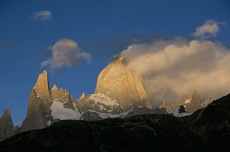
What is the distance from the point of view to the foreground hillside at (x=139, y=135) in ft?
470

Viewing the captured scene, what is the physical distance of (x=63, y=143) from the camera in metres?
144

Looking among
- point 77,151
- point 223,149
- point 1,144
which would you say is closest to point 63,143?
A: point 77,151

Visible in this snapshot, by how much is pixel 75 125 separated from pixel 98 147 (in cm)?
1888

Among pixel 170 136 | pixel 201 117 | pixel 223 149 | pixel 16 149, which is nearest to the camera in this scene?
pixel 223 149

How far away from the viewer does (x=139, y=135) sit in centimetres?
15312

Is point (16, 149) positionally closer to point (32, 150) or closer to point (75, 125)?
point (32, 150)

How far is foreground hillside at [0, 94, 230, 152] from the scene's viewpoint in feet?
470

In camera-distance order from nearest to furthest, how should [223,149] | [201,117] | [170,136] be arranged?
[223,149], [170,136], [201,117]

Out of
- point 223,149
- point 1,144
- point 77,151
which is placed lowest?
point 223,149

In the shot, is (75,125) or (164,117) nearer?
(75,125)

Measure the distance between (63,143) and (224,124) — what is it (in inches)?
2131

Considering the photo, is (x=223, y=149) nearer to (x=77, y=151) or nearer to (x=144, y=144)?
(x=144, y=144)

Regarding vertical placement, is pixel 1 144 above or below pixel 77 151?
above

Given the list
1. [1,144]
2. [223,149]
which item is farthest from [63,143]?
[223,149]
